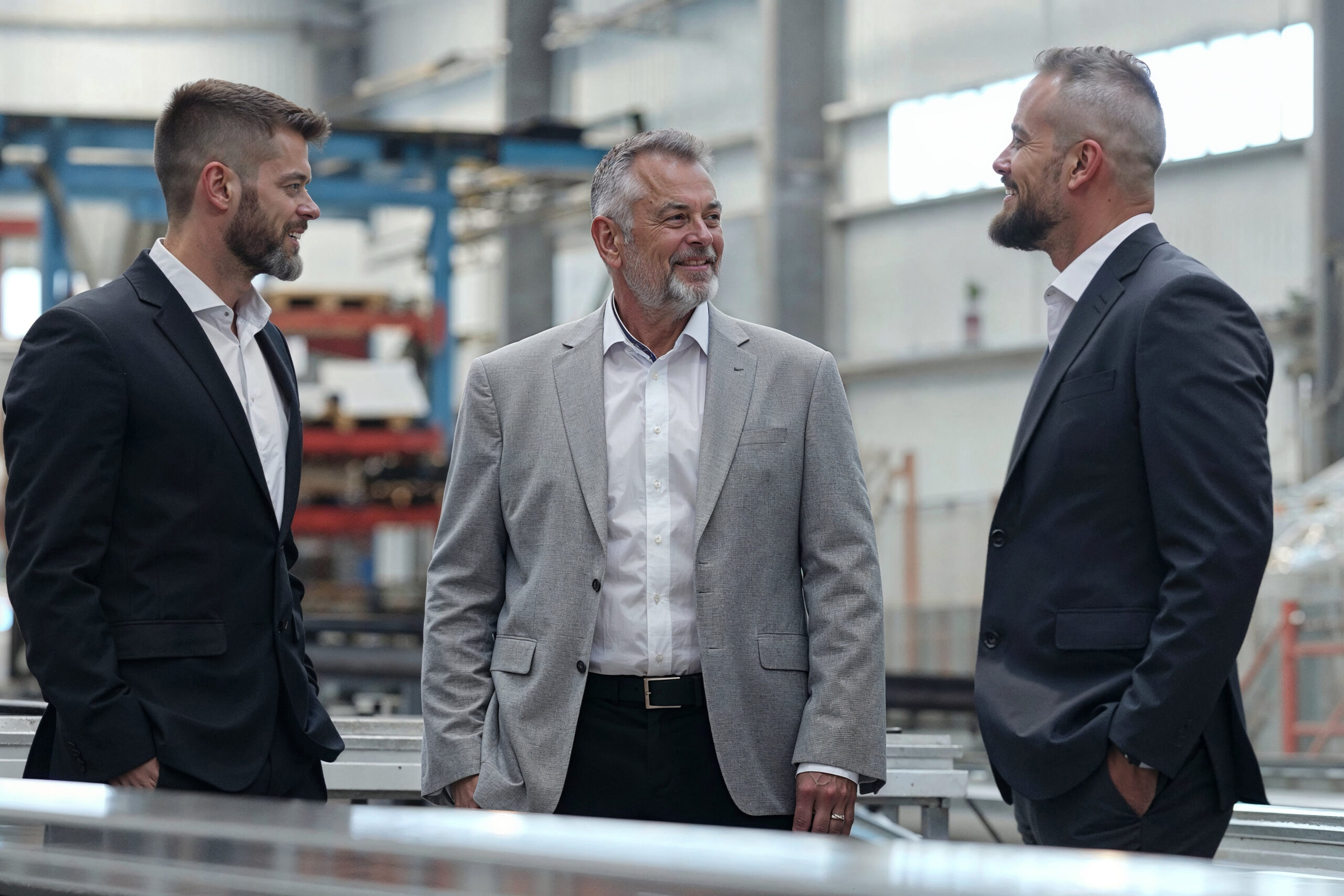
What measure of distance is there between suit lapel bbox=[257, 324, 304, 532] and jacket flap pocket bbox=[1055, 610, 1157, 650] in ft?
3.55

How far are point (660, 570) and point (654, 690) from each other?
167 mm

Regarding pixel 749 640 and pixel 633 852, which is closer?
pixel 633 852

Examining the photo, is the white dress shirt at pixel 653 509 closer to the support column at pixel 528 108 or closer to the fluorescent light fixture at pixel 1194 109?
the fluorescent light fixture at pixel 1194 109

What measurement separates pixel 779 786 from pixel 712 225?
81 cm

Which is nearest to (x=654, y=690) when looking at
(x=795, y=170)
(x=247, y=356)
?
(x=247, y=356)

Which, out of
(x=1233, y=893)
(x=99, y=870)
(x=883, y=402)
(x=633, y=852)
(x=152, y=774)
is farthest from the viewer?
(x=883, y=402)

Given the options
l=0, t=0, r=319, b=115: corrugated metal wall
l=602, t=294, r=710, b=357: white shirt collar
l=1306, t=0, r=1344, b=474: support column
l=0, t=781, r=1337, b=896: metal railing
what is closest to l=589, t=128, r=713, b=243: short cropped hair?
l=602, t=294, r=710, b=357: white shirt collar

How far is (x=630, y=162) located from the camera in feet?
7.53

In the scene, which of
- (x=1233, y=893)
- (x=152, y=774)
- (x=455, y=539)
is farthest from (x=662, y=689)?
(x=1233, y=893)

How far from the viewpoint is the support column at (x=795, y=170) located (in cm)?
1379

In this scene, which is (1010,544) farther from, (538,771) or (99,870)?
(99,870)

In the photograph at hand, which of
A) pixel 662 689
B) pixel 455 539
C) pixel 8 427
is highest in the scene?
pixel 8 427

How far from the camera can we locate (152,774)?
1968 millimetres

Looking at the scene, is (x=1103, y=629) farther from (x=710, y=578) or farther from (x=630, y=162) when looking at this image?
(x=630, y=162)
